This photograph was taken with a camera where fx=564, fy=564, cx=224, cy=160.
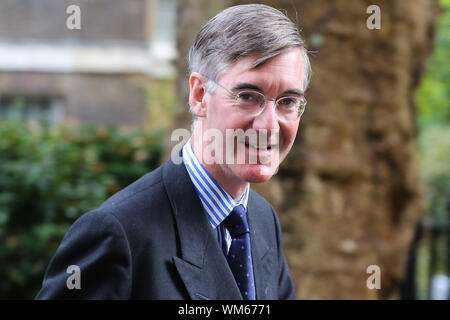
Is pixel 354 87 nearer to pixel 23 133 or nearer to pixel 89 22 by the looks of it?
pixel 23 133

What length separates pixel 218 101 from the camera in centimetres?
157

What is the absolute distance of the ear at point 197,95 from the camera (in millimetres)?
1637

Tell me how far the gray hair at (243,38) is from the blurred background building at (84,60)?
11.7 metres

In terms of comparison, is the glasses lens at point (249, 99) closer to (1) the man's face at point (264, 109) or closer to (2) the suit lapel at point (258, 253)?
(1) the man's face at point (264, 109)

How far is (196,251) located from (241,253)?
0.59ft

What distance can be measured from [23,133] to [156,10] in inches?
340

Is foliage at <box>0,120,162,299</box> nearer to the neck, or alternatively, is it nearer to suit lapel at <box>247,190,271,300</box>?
suit lapel at <box>247,190,271,300</box>

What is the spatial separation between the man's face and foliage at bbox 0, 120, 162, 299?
4.10 meters

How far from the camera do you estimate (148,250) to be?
1.63 metres

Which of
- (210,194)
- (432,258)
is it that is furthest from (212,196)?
(432,258)

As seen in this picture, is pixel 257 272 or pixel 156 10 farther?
pixel 156 10

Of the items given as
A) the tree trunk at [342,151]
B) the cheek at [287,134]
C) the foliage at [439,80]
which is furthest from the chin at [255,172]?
the foliage at [439,80]

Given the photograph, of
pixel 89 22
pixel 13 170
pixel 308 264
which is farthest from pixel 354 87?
pixel 89 22
